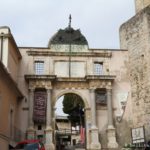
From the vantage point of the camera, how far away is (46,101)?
26.0 metres

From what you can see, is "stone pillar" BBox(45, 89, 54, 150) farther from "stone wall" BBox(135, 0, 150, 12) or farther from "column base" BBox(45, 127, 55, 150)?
"stone wall" BBox(135, 0, 150, 12)

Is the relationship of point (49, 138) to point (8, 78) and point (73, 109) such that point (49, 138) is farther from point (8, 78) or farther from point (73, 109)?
point (73, 109)

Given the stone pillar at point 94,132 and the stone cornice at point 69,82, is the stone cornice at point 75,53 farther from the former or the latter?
the stone pillar at point 94,132

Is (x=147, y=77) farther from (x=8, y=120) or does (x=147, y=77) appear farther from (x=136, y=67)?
(x=8, y=120)

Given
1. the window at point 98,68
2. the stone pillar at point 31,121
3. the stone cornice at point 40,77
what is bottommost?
the stone pillar at point 31,121

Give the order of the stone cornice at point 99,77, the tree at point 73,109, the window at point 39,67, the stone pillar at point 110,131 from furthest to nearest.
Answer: the tree at point 73,109
the window at point 39,67
the stone cornice at point 99,77
the stone pillar at point 110,131

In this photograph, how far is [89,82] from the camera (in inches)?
1040

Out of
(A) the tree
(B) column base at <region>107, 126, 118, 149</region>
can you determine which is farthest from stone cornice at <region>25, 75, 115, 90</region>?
(A) the tree

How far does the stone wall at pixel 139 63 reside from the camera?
81.3 ft

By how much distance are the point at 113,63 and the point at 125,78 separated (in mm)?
1433

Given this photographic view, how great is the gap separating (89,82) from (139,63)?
3774 mm

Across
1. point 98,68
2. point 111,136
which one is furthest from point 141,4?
point 111,136

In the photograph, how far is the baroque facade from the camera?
82.5 ft

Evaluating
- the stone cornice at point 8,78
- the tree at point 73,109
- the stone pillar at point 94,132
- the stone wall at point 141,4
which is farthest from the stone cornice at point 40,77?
the tree at point 73,109
